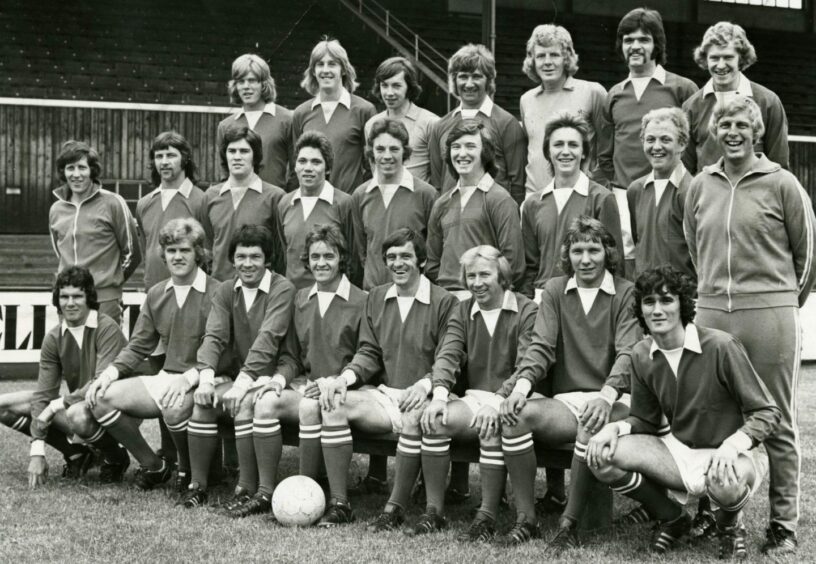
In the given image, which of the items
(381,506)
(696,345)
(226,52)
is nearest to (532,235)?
(696,345)

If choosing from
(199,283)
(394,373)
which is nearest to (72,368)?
(199,283)

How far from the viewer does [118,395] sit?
5.72 metres

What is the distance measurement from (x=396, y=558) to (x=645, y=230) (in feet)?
6.80

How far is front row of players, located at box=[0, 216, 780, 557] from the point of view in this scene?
436 cm

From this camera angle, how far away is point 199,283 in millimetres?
5914

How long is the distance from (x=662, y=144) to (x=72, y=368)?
12.1ft

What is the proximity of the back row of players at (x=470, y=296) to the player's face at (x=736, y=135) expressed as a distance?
0.01 m

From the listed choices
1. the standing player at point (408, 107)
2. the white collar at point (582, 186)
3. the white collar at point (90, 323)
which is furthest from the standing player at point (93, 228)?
the white collar at point (582, 186)

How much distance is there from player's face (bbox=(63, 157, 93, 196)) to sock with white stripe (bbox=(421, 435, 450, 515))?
321 cm

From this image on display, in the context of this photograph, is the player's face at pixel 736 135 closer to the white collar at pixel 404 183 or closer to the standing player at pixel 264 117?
the white collar at pixel 404 183

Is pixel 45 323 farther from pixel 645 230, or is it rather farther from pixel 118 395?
pixel 645 230

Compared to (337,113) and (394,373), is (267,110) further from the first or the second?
(394,373)

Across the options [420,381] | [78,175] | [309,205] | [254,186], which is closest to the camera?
[420,381]

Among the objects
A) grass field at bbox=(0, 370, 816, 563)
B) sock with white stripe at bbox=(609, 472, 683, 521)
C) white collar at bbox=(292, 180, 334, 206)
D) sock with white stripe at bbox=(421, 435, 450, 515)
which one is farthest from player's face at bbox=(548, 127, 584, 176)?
grass field at bbox=(0, 370, 816, 563)
